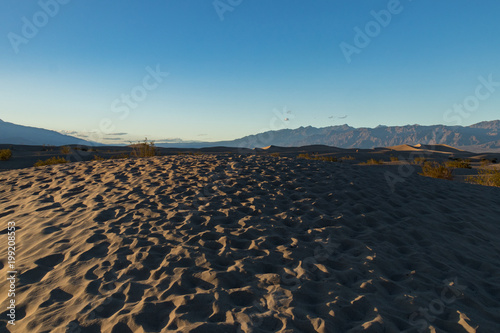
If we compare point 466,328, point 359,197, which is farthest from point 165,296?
point 359,197

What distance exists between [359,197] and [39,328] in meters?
6.58

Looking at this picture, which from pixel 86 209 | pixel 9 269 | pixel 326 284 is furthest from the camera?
pixel 86 209

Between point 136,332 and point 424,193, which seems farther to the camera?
point 424,193

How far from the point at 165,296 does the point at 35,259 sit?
241 centimetres

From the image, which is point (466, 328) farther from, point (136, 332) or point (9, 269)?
point (9, 269)

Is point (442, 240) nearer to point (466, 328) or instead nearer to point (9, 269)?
point (466, 328)

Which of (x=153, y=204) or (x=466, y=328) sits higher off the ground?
(x=153, y=204)

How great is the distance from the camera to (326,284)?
3.58 metres

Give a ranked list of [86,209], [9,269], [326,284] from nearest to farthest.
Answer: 1. [326,284]
2. [9,269]
3. [86,209]

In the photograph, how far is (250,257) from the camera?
4172 mm

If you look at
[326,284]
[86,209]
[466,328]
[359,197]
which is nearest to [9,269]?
[86,209]

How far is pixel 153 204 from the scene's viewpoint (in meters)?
6.36

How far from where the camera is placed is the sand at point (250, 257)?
3002mm

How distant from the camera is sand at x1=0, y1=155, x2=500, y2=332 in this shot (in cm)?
300
